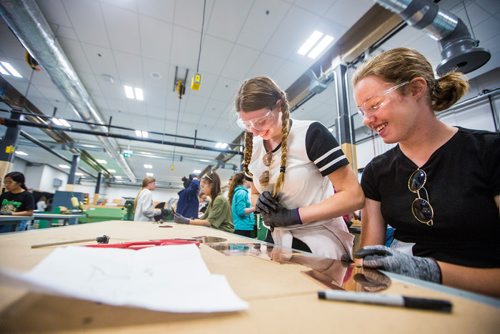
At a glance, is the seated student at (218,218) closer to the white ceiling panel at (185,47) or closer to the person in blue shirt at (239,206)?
the person in blue shirt at (239,206)

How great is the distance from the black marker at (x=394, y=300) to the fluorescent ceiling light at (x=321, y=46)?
3.62 meters

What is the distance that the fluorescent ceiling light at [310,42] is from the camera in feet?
10.3

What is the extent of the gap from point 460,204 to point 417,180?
142 mm

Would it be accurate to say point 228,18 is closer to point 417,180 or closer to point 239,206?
point 239,206

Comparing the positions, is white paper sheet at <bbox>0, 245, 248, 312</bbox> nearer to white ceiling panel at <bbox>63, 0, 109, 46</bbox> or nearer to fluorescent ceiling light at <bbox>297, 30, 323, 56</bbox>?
fluorescent ceiling light at <bbox>297, 30, 323, 56</bbox>

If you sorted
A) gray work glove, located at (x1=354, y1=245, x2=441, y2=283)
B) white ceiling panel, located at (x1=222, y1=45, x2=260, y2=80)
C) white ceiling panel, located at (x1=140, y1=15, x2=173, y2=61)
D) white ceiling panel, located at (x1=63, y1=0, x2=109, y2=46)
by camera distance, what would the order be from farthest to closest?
white ceiling panel, located at (x1=222, y1=45, x2=260, y2=80) < white ceiling panel, located at (x1=140, y1=15, x2=173, y2=61) < white ceiling panel, located at (x1=63, y1=0, x2=109, y2=46) < gray work glove, located at (x1=354, y1=245, x2=441, y2=283)

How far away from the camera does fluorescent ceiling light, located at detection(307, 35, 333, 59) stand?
3207mm

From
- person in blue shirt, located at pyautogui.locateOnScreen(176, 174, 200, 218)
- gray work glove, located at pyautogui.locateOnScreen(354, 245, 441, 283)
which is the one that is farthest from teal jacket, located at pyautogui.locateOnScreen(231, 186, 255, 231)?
gray work glove, located at pyautogui.locateOnScreen(354, 245, 441, 283)

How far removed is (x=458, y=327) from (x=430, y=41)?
414 centimetres

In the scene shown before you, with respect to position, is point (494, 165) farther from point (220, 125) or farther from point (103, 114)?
point (103, 114)

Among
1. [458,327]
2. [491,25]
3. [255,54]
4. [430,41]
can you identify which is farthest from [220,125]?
[458,327]

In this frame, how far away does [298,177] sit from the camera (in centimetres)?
98

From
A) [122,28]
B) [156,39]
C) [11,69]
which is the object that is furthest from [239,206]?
[11,69]

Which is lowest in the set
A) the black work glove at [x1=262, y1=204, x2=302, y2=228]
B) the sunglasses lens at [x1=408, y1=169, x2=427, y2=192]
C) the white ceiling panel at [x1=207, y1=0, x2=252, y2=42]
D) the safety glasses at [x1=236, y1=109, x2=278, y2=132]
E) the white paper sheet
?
the white paper sheet
